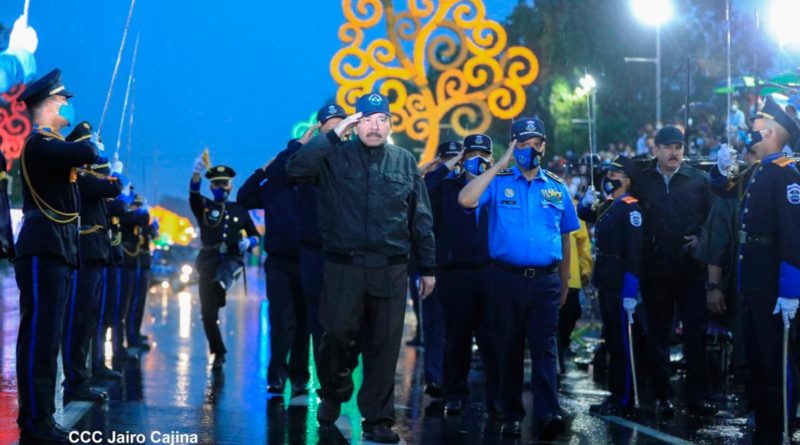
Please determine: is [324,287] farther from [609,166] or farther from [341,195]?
[609,166]

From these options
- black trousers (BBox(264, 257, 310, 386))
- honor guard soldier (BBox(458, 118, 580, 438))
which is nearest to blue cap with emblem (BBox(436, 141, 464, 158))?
black trousers (BBox(264, 257, 310, 386))

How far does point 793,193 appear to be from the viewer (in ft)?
26.8

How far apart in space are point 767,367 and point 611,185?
10.5 ft

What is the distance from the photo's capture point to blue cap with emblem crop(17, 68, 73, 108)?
8602 millimetres

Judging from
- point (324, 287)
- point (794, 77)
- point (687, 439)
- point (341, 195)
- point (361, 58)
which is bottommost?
point (687, 439)

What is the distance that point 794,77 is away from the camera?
12.5 m

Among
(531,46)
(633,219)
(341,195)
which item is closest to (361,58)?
(633,219)

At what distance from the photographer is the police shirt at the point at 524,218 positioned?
9.31 metres

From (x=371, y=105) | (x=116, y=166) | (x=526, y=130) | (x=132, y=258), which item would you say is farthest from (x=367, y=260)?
(x=132, y=258)

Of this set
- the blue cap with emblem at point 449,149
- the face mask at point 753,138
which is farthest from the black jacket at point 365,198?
the blue cap with emblem at point 449,149

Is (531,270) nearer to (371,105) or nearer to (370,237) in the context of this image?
(370,237)

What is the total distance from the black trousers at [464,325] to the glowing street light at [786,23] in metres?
4.64

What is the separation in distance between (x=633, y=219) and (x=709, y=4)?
1634 inches

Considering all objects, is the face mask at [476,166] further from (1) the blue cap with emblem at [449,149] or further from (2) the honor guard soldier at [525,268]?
(1) the blue cap with emblem at [449,149]
